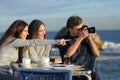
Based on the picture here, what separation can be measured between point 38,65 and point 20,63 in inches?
9.0

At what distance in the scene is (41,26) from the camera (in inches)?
267

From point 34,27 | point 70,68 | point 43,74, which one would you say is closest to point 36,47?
point 34,27

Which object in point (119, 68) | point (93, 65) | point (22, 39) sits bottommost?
point (119, 68)

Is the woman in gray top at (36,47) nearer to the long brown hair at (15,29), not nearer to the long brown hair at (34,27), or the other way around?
the long brown hair at (34,27)

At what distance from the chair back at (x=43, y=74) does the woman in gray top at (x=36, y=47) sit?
4.28 ft

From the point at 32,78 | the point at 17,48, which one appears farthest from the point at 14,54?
the point at 32,78

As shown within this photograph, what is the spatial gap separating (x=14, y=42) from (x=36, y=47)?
0.59 meters

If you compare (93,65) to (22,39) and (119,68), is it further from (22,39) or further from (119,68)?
(119,68)

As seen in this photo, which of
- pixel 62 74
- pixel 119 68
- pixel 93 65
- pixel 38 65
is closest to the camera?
pixel 62 74

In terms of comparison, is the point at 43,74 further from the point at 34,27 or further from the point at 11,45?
the point at 34,27

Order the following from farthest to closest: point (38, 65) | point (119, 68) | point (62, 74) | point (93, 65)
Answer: point (119, 68), point (93, 65), point (38, 65), point (62, 74)

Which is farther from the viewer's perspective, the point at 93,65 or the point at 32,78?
the point at 93,65

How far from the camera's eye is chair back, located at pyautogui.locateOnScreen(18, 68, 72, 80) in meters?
5.30

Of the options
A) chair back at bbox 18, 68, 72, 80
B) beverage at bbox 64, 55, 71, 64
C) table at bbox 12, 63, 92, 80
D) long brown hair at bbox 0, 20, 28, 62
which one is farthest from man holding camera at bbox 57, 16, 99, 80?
chair back at bbox 18, 68, 72, 80
